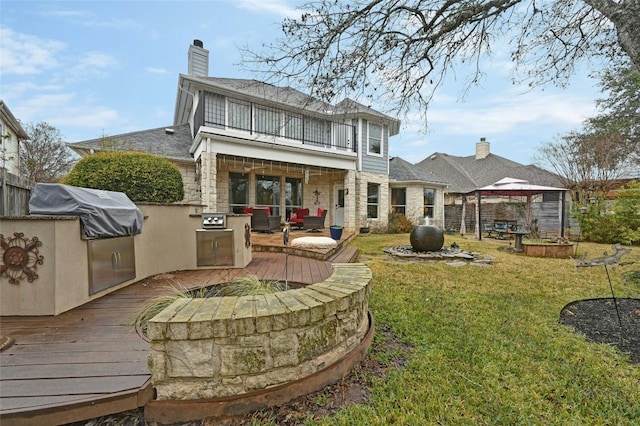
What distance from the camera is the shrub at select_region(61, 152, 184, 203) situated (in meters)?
6.07

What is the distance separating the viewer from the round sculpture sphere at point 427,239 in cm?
762

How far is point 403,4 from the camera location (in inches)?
152

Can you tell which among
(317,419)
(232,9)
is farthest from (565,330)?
(232,9)

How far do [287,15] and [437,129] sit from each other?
2.96 metres

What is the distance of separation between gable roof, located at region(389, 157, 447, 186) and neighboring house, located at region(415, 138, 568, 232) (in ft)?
5.22

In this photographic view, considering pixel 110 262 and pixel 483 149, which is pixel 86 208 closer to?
pixel 110 262

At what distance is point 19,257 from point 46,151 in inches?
692

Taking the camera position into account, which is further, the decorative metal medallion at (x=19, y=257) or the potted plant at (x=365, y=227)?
the potted plant at (x=365, y=227)

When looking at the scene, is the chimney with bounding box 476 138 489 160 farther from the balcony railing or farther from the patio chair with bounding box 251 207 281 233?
the patio chair with bounding box 251 207 281 233

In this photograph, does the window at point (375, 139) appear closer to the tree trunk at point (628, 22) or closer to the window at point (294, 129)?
the window at point (294, 129)

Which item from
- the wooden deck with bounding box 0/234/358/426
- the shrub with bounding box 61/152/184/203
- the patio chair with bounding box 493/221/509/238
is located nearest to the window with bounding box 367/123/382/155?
the patio chair with bounding box 493/221/509/238

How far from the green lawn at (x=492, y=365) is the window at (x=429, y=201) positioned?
1073 cm

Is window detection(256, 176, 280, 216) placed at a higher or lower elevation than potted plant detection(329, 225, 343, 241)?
higher

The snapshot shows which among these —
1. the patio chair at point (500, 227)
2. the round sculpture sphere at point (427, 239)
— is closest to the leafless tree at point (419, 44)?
the round sculpture sphere at point (427, 239)
